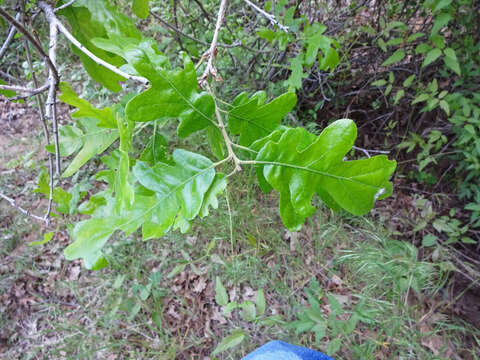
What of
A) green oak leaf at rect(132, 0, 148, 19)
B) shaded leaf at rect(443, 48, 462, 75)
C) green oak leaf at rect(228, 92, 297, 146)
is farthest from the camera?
shaded leaf at rect(443, 48, 462, 75)

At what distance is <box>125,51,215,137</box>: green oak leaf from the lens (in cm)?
62

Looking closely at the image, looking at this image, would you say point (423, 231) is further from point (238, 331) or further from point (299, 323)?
point (238, 331)

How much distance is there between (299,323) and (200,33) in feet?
7.44

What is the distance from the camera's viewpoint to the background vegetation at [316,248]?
1.98 meters

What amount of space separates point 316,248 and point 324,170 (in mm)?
1829

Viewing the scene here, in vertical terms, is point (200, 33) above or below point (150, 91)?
below

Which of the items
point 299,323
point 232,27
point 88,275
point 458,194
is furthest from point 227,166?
point 458,194

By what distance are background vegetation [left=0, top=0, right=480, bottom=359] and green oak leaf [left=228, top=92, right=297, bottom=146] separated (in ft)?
3.57

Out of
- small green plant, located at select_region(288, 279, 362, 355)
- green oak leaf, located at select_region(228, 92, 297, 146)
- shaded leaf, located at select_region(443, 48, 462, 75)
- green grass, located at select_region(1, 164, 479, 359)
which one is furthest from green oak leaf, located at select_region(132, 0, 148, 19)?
shaded leaf, located at select_region(443, 48, 462, 75)

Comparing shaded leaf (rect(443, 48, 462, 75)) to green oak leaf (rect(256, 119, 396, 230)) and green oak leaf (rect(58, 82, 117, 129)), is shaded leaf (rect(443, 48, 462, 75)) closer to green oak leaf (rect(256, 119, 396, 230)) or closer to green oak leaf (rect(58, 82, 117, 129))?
green oak leaf (rect(256, 119, 396, 230))

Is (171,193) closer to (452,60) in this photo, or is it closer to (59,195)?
(59,195)

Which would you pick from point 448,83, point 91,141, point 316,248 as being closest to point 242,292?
point 316,248

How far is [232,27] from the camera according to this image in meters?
2.47

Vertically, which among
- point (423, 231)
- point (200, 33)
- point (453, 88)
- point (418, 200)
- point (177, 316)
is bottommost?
point (177, 316)
